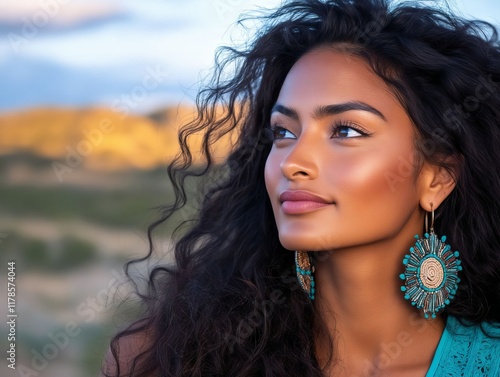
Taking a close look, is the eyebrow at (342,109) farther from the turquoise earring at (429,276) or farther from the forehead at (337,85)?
the turquoise earring at (429,276)

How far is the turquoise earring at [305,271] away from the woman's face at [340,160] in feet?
0.94

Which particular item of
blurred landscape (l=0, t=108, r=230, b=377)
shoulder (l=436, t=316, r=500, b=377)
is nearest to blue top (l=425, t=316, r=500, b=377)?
shoulder (l=436, t=316, r=500, b=377)

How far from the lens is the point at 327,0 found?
3.61 m

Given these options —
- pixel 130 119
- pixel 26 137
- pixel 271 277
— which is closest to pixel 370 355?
pixel 271 277

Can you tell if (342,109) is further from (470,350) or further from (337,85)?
(470,350)

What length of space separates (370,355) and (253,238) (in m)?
0.68

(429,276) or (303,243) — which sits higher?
(303,243)

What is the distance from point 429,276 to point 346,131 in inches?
25.2

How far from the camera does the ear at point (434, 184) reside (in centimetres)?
338

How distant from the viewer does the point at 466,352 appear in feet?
11.0

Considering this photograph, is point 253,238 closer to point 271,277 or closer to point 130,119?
point 271,277

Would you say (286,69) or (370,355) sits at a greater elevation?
(286,69)

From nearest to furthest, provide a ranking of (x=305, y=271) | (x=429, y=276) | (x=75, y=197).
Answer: (x=429, y=276)
(x=305, y=271)
(x=75, y=197)

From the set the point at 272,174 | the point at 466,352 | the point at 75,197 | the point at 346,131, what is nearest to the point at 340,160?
the point at 346,131
